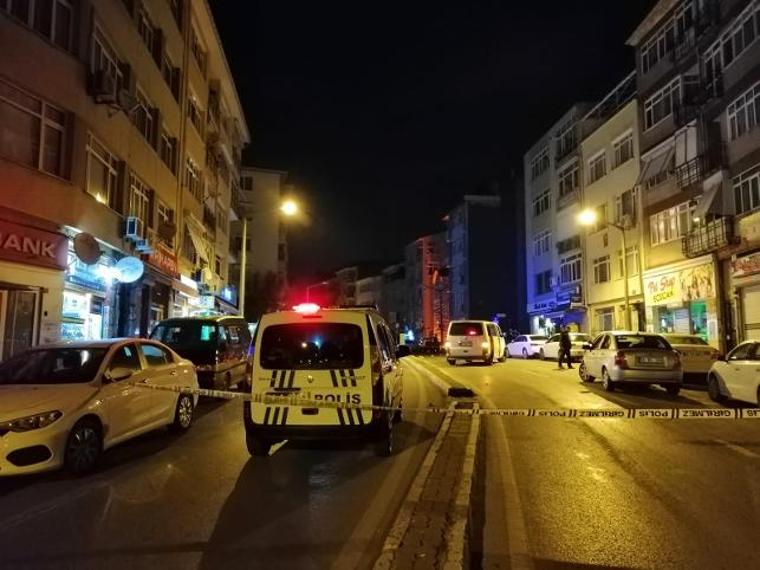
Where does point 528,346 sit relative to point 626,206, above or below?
below

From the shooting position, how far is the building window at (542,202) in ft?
166

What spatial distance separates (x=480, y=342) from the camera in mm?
29578

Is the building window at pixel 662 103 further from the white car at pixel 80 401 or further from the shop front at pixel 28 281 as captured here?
the white car at pixel 80 401

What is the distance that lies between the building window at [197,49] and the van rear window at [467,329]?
17969 millimetres

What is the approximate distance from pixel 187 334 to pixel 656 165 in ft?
82.2

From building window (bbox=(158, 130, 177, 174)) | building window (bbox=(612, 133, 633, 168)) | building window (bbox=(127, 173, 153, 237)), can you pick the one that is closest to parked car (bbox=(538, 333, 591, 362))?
building window (bbox=(612, 133, 633, 168))

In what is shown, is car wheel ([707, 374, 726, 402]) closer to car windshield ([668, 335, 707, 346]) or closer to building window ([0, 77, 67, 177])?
car windshield ([668, 335, 707, 346])

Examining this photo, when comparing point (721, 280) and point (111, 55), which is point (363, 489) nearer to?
point (111, 55)

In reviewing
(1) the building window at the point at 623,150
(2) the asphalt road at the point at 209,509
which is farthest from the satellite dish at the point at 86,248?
(1) the building window at the point at 623,150

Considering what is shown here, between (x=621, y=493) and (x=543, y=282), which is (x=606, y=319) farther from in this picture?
(x=621, y=493)

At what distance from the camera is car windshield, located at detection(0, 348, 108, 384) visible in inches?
343

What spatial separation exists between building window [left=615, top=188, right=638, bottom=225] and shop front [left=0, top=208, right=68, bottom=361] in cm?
2857

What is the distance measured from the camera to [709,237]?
88.6ft

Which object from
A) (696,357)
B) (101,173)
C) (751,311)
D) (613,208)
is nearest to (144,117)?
(101,173)
